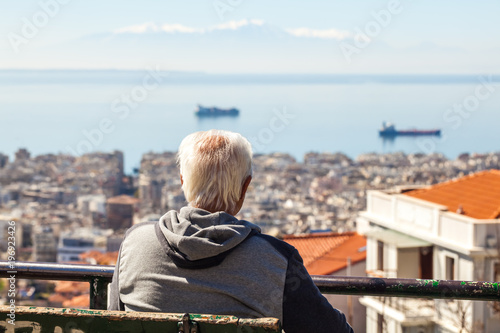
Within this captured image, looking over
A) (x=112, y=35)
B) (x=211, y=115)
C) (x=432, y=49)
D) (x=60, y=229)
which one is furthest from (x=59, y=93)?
(x=60, y=229)

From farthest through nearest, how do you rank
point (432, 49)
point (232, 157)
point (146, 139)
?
1. point (432, 49)
2. point (146, 139)
3. point (232, 157)

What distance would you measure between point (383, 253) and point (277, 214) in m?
29.9

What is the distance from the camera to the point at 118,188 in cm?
6009

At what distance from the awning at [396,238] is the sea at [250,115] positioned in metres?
44.0

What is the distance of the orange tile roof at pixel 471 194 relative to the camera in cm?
1856

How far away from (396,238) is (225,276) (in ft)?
56.3

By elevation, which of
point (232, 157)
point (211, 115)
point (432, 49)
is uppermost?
point (432, 49)

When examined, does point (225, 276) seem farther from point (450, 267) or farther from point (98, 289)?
point (450, 267)

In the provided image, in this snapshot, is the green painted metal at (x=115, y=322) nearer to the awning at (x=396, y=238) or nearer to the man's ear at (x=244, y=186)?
the man's ear at (x=244, y=186)

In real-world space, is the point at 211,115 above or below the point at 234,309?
above

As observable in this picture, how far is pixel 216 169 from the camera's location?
1568 mm

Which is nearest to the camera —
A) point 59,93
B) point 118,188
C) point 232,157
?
point 232,157

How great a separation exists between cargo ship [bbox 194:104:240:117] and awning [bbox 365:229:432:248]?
10288 centimetres

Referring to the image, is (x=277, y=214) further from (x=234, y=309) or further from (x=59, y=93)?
(x=59, y=93)
